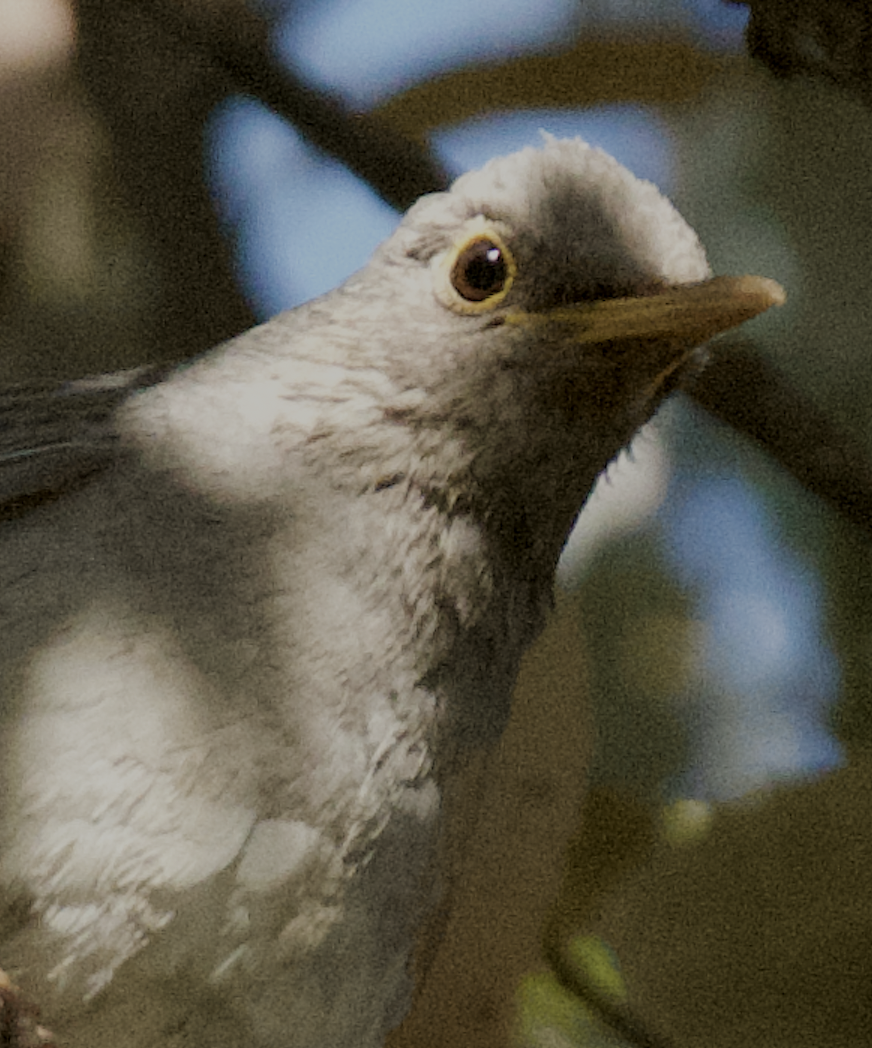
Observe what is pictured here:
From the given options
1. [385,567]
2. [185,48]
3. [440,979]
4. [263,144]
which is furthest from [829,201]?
[440,979]

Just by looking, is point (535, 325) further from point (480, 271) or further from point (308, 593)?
point (308, 593)

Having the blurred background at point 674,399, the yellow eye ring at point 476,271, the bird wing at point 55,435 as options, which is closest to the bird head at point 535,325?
the yellow eye ring at point 476,271

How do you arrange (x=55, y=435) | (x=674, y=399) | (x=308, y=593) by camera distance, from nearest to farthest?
(x=308, y=593), (x=55, y=435), (x=674, y=399)

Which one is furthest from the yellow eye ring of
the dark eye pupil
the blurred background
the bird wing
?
the blurred background

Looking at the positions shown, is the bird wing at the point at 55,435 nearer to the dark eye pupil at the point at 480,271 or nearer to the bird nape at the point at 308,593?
the bird nape at the point at 308,593

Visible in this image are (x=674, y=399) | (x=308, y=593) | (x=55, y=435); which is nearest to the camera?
(x=308, y=593)

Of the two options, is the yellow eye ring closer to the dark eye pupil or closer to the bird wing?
the dark eye pupil

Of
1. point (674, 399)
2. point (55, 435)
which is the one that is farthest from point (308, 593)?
point (674, 399)
